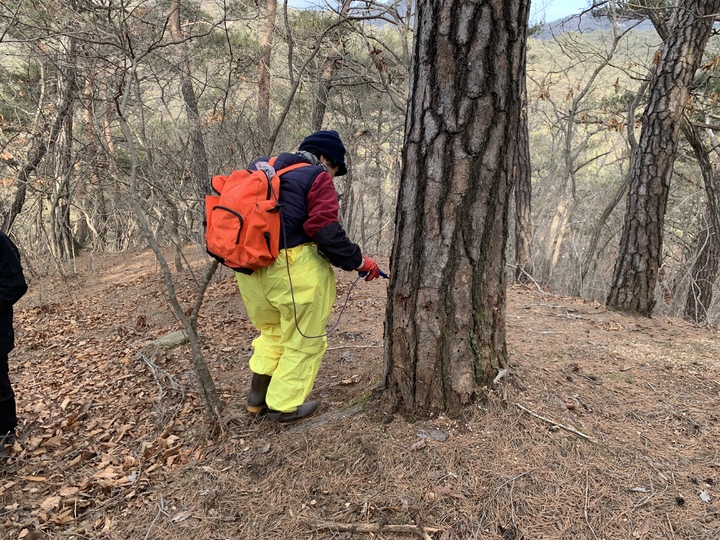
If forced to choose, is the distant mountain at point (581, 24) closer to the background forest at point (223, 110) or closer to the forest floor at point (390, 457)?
the background forest at point (223, 110)

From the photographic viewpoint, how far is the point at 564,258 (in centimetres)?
1244

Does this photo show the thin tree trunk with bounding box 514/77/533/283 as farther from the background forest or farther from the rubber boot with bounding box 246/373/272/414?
the rubber boot with bounding box 246/373/272/414

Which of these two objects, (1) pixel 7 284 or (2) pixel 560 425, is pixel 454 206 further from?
(1) pixel 7 284

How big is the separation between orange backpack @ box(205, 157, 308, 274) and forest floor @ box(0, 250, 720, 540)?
1.03 metres

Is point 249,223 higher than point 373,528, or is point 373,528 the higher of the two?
point 249,223

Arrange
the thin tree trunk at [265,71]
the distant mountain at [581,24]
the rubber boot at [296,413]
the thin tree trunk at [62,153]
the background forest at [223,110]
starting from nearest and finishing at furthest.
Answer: the rubber boot at [296,413] → the background forest at [223,110] → the distant mountain at [581,24] → the thin tree trunk at [62,153] → the thin tree trunk at [265,71]

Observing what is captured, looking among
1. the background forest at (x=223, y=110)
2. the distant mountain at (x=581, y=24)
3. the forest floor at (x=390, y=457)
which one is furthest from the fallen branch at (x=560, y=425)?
the distant mountain at (x=581, y=24)

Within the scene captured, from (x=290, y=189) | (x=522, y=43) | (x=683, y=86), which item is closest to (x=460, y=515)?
(x=290, y=189)

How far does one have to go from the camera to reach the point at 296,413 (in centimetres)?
255

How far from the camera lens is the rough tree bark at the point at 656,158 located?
13.8 ft

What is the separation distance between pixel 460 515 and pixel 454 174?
4.77ft

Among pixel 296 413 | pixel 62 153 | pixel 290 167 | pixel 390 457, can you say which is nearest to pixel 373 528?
pixel 390 457

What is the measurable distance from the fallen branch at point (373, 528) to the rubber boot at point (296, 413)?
755 mm

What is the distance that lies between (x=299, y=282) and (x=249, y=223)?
1.36 ft
